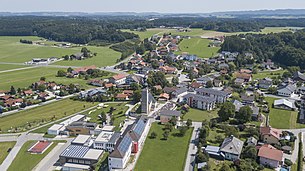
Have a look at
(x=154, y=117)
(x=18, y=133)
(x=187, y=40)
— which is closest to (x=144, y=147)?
(x=154, y=117)

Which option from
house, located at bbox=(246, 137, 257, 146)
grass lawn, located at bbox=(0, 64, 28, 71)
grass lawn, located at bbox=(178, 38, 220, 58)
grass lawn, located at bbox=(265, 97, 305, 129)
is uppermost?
grass lawn, located at bbox=(178, 38, 220, 58)

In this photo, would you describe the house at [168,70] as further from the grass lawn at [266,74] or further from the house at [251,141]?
the house at [251,141]

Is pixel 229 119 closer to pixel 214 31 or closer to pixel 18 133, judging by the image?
pixel 18 133

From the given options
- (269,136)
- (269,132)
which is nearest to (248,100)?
(269,132)

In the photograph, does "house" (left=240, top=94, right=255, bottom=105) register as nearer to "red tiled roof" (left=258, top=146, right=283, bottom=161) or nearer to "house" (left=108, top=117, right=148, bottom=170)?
"red tiled roof" (left=258, top=146, right=283, bottom=161)

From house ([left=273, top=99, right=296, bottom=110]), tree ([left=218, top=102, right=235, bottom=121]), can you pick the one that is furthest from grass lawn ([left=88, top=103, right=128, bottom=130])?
house ([left=273, top=99, right=296, bottom=110])

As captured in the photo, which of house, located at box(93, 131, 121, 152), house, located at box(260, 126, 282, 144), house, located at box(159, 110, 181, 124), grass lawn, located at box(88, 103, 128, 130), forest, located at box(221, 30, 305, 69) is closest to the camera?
house, located at box(93, 131, 121, 152)
